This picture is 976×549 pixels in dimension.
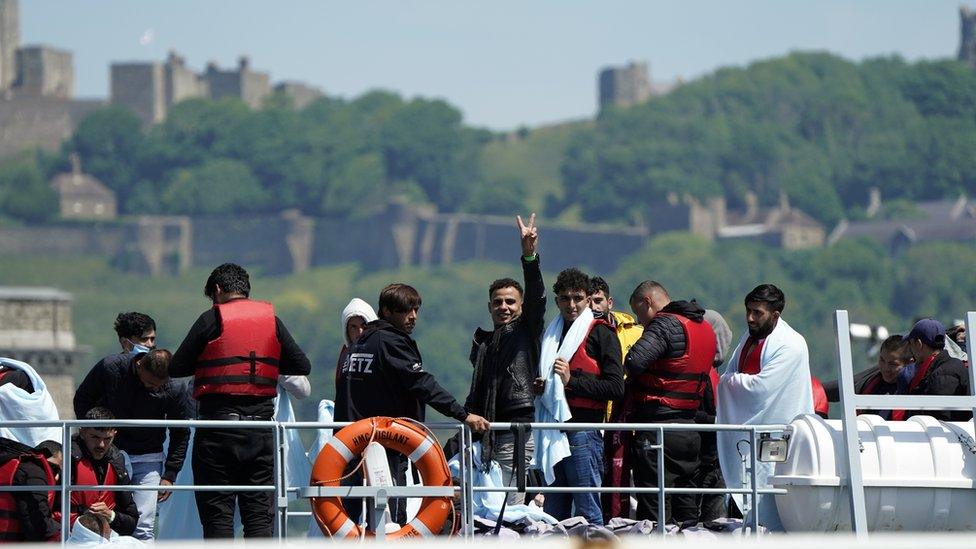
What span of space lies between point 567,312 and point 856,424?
1.48m

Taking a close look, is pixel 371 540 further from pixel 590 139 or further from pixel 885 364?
pixel 590 139

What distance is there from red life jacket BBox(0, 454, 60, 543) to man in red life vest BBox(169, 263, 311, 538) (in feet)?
2.35

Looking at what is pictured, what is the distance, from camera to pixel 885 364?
1039 cm

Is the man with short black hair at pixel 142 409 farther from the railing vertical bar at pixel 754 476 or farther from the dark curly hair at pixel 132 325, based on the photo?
the railing vertical bar at pixel 754 476

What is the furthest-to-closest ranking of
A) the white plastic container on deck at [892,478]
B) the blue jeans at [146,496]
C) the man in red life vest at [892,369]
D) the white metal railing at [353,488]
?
the man in red life vest at [892,369] < the blue jeans at [146,496] < the white plastic container on deck at [892,478] < the white metal railing at [353,488]

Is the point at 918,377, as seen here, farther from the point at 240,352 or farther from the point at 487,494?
the point at 240,352

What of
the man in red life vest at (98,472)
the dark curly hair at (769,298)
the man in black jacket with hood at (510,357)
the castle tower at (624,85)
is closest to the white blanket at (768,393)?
the dark curly hair at (769,298)

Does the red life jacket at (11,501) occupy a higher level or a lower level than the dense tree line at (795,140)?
lower

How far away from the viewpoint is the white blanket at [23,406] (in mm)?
9875

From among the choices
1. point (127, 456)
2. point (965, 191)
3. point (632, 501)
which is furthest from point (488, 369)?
point (965, 191)

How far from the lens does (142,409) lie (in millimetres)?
9852

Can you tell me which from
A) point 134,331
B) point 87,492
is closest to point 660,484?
point 87,492

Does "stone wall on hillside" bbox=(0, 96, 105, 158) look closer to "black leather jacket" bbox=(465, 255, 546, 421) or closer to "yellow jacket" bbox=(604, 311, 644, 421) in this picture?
"yellow jacket" bbox=(604, 311, 644, 421)

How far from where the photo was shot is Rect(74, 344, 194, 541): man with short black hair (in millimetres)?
9742
